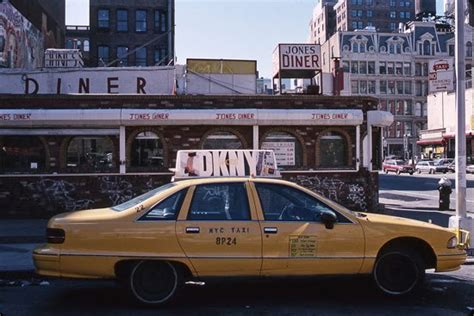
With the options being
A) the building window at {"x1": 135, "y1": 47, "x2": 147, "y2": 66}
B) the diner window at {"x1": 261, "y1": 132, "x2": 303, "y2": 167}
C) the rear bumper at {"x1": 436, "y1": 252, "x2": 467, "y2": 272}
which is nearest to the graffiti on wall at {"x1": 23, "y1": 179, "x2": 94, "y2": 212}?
the diner window at {"x1": 261, "y1": 132, "x2": 303, "y2": 167}

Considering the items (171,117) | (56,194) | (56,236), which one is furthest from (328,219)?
(56,194)

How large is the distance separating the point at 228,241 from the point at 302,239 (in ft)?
2.87

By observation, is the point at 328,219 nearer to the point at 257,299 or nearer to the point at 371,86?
the point at 257,299

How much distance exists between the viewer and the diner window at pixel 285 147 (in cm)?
1630

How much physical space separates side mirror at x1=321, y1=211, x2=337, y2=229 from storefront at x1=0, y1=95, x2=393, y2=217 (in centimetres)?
928

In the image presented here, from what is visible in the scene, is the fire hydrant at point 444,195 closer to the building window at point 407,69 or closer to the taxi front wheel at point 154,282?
the taxi front wheel at point 154,282

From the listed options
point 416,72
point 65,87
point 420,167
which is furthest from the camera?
point 416,72

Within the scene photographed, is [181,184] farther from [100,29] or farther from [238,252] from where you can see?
[100,29]

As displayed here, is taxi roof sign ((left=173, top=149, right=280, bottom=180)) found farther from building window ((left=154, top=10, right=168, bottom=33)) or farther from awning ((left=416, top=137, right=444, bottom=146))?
awning ((left=416, top=137, right=444, bottom=146))

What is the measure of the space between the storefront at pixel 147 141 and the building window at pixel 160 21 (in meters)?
27.0

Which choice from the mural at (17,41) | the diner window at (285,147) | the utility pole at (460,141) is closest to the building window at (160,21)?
the mural at (17,41)

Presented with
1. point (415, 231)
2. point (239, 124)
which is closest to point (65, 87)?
point (239, 124)

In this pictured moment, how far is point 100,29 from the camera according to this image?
135 ft

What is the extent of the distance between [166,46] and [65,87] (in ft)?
79.5
